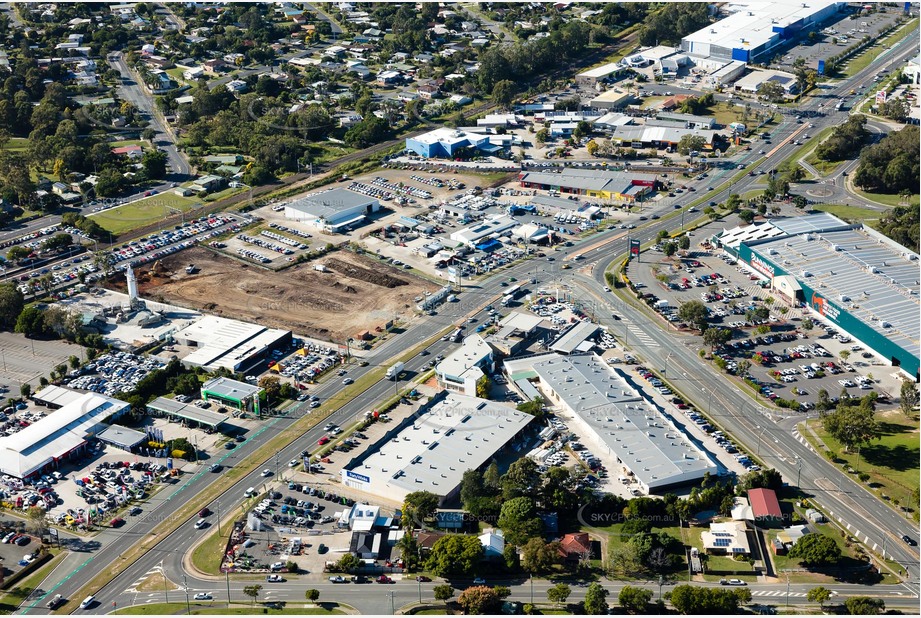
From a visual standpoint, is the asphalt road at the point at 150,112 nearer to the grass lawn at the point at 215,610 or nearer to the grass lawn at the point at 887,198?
the grass lawn at the point at 215,610

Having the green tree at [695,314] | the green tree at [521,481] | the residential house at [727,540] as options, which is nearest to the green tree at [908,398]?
the green tree at [695,314]

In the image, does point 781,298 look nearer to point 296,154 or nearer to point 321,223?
point 321,223

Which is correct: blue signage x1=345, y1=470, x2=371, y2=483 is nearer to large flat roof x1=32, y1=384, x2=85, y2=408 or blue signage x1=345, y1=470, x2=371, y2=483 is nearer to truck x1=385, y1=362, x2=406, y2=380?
truck x1=385, y1=362, x2=406, y2=380

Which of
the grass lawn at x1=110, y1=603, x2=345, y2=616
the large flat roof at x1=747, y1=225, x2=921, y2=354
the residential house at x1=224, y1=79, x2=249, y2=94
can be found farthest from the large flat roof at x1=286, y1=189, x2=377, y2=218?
the grass lawn at x1=110, y1=603, x2=345, y2=616

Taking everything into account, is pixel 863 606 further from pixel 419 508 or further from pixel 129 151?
pixel 129 151

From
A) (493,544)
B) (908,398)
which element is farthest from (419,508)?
(908,398)

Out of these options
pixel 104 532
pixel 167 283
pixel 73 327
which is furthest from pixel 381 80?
pixel 104 532
